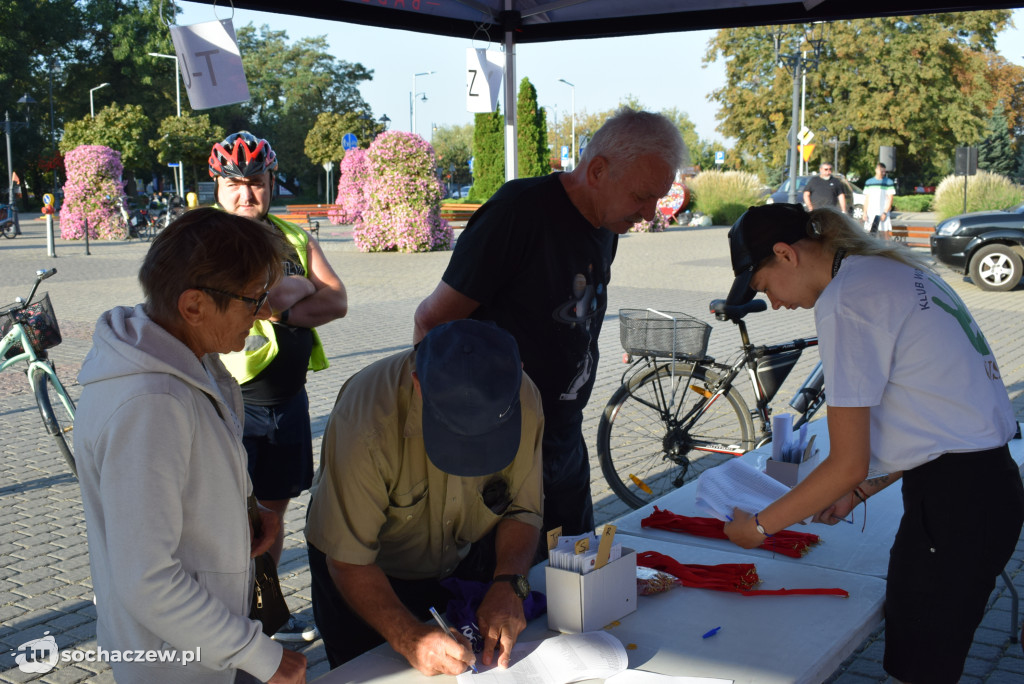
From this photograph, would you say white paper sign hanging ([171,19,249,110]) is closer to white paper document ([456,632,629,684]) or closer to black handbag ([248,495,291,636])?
black handbag ([248,495,291,636])

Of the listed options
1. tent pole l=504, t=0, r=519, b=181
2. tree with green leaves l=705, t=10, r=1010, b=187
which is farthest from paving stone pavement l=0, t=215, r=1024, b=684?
tree with green leaves l=705, t=10, r=1010, b=187

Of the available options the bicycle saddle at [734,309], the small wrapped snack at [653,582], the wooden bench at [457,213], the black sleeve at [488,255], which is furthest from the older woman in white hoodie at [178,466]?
the wooden bench at [457,213]

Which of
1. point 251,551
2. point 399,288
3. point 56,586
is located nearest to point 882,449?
point 251,551

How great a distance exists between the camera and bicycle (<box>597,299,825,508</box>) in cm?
499

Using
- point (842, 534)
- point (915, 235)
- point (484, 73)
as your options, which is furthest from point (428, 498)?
point (915, 235)

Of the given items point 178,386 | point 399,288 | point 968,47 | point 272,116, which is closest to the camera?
point 178,386

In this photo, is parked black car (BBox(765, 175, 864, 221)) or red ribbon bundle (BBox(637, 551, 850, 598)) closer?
red ribbon bundle (BBox(637, 551, 850, 598))

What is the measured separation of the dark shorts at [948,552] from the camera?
2115 millimetres

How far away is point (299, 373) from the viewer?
3.28 m

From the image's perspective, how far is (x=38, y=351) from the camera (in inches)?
209

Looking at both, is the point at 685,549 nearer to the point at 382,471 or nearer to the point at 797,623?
the point at 797,623

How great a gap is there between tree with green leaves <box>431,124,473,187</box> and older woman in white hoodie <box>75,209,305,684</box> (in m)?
61.7

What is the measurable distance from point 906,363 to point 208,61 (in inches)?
97.1

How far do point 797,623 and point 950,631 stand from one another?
1.21 ft
